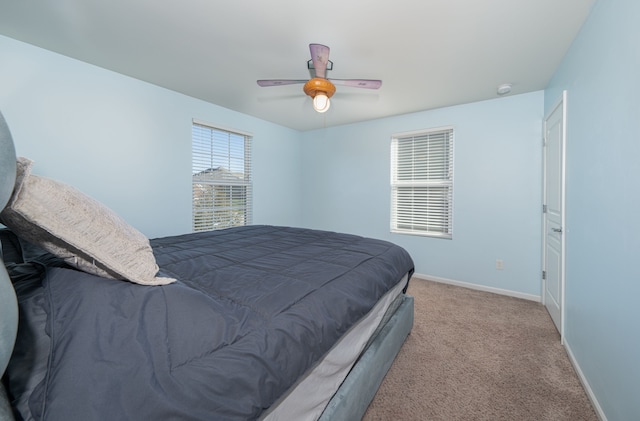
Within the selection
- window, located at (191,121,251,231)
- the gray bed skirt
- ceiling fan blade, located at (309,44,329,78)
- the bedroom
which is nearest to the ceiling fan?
ceiling fan blade, located at (309,44,329,78)

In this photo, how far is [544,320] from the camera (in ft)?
8.27

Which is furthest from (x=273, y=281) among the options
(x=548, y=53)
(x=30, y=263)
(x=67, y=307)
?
(x=548, y=53)

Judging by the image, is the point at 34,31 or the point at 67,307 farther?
the point at 34,31

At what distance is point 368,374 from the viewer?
140cm

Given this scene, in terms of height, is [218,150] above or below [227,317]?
above

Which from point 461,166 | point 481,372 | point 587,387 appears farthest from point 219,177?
point 587,387

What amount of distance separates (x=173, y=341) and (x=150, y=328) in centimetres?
8

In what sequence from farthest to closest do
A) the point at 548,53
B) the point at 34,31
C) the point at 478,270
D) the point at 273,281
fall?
1. the point at 478,270
2. the point at 548,53
3. the point at 34,31
4. the point at 273,281

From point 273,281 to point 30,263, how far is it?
1033mm

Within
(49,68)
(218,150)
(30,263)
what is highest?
(49,68)

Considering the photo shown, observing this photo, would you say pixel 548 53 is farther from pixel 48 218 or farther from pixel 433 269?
pixel 48 218

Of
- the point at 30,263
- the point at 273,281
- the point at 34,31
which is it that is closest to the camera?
the point at 30,263

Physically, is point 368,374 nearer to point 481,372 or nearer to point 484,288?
point 481,372

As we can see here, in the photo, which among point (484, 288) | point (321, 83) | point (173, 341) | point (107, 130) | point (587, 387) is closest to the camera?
point (173, 341)
